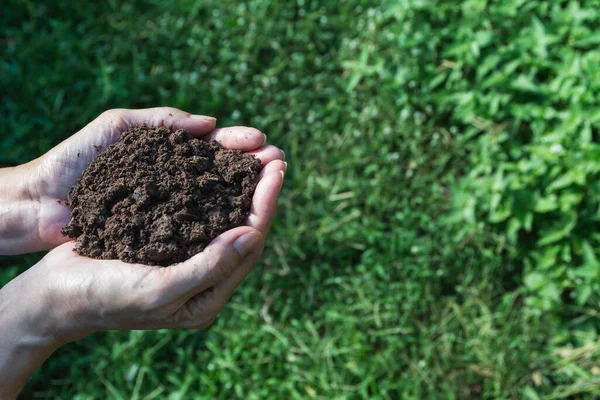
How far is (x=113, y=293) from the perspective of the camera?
1.96 m

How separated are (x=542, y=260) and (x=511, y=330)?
39cm

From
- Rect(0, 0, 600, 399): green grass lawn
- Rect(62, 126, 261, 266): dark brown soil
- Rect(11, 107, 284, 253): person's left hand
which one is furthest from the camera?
Rect(0, 0, 600, 399): green grass lawn

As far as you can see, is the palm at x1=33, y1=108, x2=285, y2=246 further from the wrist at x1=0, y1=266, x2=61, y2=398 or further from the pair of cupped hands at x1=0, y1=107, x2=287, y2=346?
the wrist at x1=0, y1=266, x2=61, y2=398

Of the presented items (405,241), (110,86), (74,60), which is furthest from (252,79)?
(405,241)

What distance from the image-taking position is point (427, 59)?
3.67m

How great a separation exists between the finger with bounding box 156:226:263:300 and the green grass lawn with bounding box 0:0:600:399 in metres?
1.21

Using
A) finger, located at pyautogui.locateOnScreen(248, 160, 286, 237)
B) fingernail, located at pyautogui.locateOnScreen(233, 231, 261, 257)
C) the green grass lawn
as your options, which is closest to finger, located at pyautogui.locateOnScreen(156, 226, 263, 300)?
fingernail, located at pyautogui.locateOnScreen(233, 231, 261, 257)

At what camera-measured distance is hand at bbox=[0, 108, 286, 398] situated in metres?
1.93

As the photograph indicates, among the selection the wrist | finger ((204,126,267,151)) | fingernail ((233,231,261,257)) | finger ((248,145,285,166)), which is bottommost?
the wrist

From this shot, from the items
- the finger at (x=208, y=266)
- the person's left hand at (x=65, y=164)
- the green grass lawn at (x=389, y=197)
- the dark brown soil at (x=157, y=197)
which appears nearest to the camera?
the finger at (x=208, y=266)

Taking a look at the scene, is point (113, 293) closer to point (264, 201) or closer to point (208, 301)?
point (208, 301)

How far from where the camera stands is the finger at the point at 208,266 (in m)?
1.91

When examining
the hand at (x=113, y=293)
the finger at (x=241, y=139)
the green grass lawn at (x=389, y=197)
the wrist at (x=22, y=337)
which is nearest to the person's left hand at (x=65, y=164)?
the finger at (x=241, y=139)

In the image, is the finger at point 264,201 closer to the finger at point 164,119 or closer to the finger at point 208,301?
the finger at point 208,301
